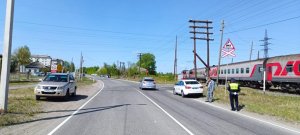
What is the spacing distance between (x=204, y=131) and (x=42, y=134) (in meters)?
4.60

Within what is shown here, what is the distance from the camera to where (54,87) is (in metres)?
19.9

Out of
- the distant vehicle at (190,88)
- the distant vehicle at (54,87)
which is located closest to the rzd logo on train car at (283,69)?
the distant vehicle at (190,88)

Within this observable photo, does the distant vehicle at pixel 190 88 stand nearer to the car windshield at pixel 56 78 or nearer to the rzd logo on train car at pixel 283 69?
the rzd logo on train car at pixel 283 69

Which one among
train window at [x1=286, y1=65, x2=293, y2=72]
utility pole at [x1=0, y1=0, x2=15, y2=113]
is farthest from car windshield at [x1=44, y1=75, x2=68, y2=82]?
train window at [x1=286, y1=65, x2=293, y2=72]

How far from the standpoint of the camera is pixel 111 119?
1236 cm

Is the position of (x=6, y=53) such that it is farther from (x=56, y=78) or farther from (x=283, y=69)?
(x=283, y=69)

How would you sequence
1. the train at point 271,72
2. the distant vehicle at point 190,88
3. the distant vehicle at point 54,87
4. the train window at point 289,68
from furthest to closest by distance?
the train window at point 289,68, the train at point 271,72, the distant vehicle at point 190,88, the distant vehicle at point 54,87

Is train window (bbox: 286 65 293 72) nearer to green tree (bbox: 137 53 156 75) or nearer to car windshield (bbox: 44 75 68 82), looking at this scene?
car windshield (bbox: 44 75 68 82)

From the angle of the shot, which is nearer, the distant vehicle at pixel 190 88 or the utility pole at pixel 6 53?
the utility pole at pixel 6 53

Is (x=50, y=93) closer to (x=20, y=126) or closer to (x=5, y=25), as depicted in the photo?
(x=5, y=25)

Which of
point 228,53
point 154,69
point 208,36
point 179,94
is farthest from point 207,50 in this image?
point 154,69

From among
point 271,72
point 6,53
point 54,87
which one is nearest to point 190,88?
point 54,87

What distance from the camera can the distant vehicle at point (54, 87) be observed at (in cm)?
1978

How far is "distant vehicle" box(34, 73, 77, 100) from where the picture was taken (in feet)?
64.9
